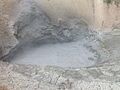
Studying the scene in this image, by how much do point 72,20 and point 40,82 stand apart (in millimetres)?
1014

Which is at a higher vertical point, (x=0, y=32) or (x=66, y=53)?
(x=0, y=32)

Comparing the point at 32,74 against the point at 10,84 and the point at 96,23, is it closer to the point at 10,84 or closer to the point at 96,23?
the point at 10,84

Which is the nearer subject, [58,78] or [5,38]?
[58,78]

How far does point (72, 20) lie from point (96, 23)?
228mm

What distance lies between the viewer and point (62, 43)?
102 inches

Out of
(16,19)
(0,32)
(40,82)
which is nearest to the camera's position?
(40,82)

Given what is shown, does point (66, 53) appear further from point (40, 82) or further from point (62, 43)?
point (40, 82)

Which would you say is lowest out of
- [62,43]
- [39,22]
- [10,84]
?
[62,43]

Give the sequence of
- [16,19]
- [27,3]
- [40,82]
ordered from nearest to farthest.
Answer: [40,82], [16,19], [27,3]

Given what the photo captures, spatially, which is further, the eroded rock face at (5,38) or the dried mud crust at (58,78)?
the eroded rock face at (5,38)

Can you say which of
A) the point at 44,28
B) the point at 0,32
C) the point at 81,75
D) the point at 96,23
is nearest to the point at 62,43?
the point at 44,28

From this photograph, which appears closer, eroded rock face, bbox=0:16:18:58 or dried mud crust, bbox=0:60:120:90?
dried mud crust, bbox=0:60:120:90

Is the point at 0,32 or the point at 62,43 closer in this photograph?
the point at 0,32

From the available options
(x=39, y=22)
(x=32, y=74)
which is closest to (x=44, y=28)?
(x=39, y=22)
